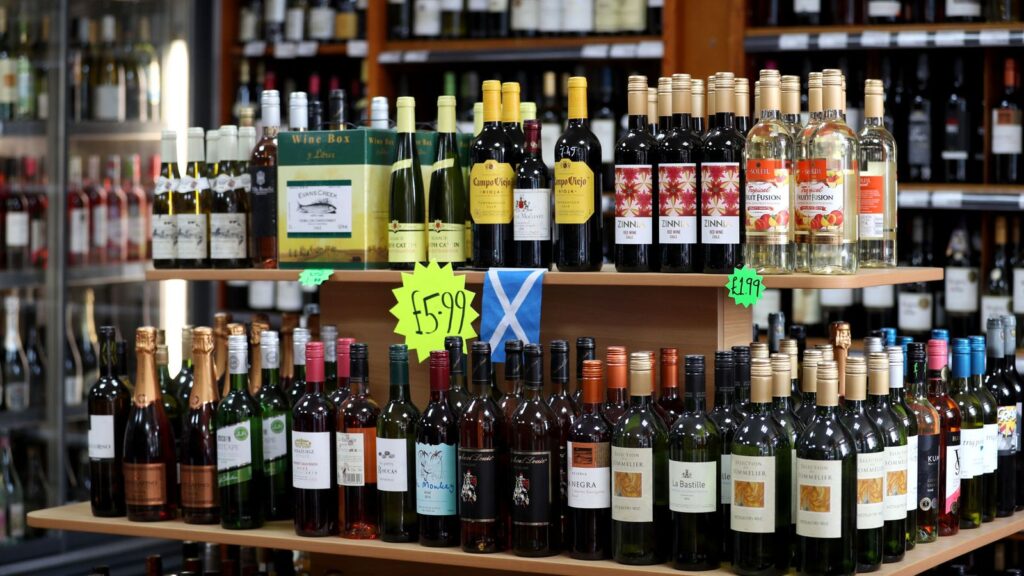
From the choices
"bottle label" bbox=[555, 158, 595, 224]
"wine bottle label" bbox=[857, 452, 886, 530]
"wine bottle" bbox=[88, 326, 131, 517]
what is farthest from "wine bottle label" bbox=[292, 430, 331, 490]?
"wine bottle label" bbox=[857, 452, 886, 530]

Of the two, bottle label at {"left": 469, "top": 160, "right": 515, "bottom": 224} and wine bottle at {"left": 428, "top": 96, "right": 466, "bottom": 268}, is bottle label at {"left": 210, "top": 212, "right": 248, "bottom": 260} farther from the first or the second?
bottle label at {"left": 469, "top": 160, "right": 515, "bottom": 224}

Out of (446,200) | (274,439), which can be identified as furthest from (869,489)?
(274,439)

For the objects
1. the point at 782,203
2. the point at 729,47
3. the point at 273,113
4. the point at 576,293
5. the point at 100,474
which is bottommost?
the point at 100,474

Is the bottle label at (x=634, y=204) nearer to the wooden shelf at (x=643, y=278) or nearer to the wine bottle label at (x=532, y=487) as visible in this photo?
the wooden shelf at (x=643, y=278)

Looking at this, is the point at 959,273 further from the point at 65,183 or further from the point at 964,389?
the point at 65,183

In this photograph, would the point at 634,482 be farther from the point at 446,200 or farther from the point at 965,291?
the point at 965,291

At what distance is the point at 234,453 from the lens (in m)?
2.55

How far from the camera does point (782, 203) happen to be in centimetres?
222

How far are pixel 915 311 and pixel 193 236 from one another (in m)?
2.39

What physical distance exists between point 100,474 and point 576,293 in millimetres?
1049

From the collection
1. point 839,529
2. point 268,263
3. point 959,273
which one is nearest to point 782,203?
point 839,529

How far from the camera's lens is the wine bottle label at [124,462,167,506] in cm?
265

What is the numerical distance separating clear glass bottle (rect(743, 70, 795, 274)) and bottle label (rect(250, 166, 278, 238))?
102cm

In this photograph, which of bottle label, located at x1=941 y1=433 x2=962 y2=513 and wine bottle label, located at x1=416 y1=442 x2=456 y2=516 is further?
bottle label, located at x1=941 y1=433 x2=962 y2=513
